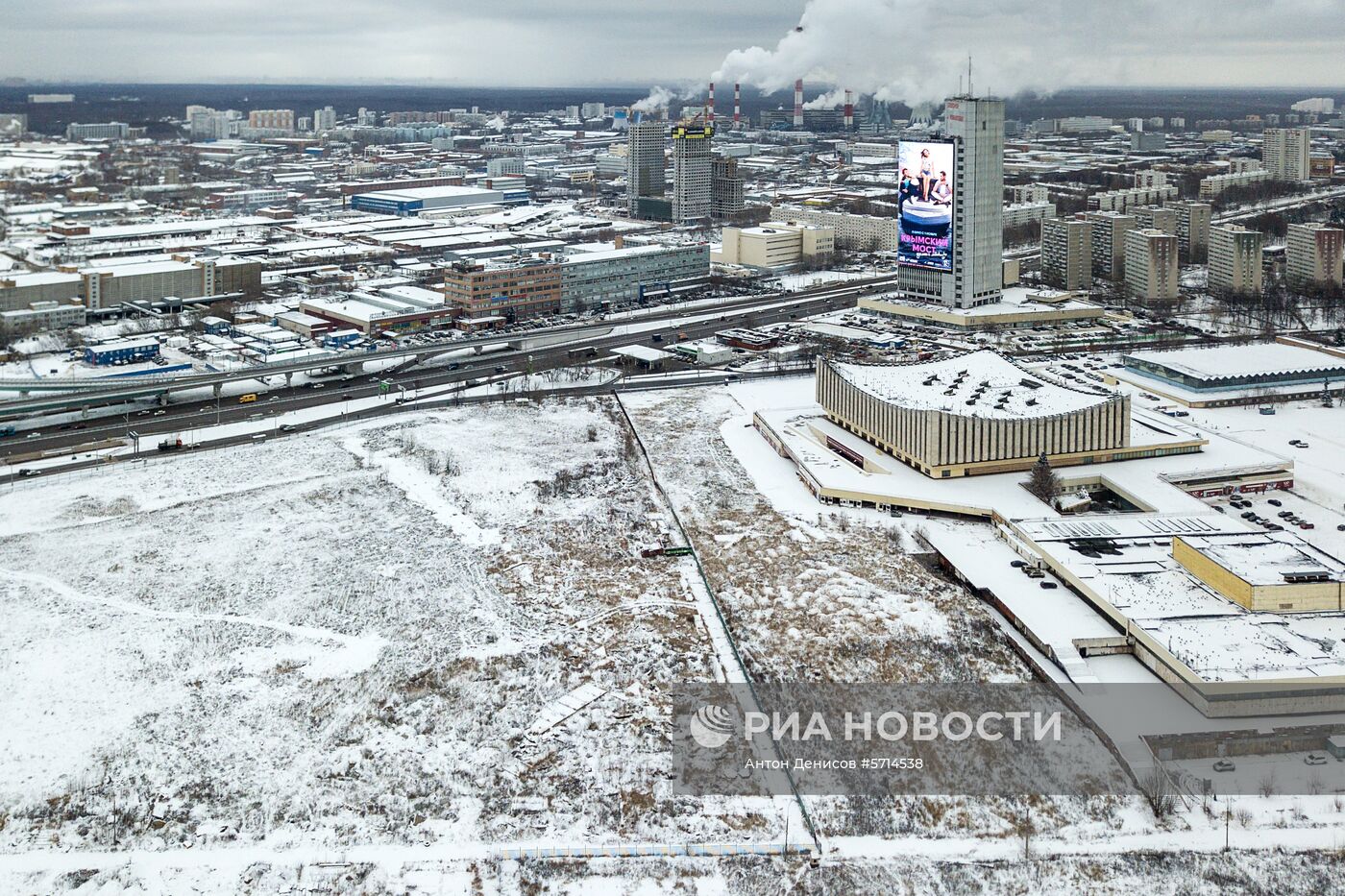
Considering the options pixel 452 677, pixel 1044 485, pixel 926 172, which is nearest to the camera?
pixel 452 677

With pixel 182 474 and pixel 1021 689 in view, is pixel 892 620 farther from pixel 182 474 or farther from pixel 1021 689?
pixel 182 474

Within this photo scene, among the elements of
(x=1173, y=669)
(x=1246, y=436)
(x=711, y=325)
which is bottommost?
(x=1173, y=669)

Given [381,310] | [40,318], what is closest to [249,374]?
[381,310]

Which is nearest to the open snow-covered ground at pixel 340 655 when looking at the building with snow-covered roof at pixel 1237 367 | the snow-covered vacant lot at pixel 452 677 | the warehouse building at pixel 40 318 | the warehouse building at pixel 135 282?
the snow-covered vacant lot at pixel 452 677

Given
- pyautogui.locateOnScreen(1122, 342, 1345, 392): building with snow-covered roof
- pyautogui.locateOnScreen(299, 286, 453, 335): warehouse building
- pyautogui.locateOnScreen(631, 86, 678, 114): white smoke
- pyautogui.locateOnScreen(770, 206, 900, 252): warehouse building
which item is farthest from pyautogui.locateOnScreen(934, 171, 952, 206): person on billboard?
pyautogui.locateOnScreen(631, 86, 678, 114): white smoke

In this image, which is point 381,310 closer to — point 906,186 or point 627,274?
point 627,274

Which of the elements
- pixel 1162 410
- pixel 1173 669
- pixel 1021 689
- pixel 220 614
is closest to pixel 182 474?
pixel 220 614
